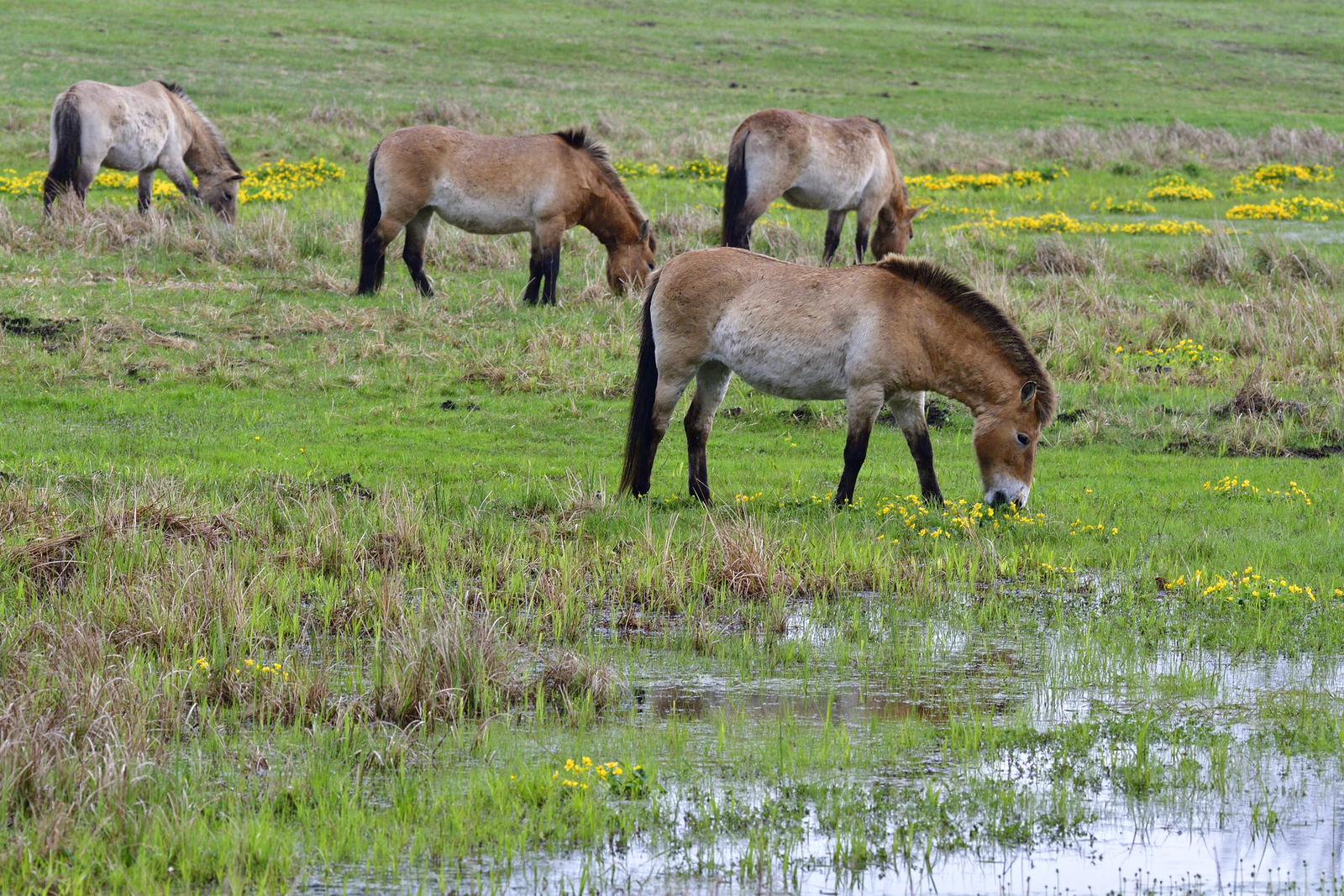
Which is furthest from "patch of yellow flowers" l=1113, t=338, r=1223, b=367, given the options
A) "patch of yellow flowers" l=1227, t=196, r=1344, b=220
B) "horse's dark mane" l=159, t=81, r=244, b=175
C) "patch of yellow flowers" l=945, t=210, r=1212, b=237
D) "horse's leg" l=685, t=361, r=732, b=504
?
"horse's dark mane" l=159, t=81, r=244, b=175

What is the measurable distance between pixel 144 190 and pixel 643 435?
11958mm

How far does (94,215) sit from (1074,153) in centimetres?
1803

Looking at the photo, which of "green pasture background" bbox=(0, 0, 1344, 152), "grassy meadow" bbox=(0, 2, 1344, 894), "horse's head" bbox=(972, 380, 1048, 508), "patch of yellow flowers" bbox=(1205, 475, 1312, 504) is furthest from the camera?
"green pasture background" bbox=(0, 0, 1344, 152)

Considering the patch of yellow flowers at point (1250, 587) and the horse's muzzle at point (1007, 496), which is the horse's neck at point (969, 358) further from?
the patch of yellow flowers at point (1250, 587)

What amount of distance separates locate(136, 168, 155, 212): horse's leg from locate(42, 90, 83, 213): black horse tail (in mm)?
895

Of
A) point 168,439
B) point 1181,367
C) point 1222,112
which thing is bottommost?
point 168,439

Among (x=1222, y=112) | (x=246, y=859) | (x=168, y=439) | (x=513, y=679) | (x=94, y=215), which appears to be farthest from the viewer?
(x=1222, y=112)

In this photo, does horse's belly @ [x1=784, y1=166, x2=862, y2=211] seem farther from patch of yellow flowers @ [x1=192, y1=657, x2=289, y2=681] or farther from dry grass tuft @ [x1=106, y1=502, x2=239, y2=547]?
patch of yellow flowers @ [x1=192, y1=657, x2=289, y2=681]

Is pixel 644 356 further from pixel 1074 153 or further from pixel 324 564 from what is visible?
pixel 1074 153

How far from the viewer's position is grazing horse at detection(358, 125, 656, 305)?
14.8 m

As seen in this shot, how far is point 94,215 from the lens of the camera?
16656 millimetres

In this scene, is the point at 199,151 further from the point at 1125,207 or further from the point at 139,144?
the point at 1125,207

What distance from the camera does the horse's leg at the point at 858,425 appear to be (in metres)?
8.86

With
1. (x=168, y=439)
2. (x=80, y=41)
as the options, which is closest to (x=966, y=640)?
(x=168, y=439)
